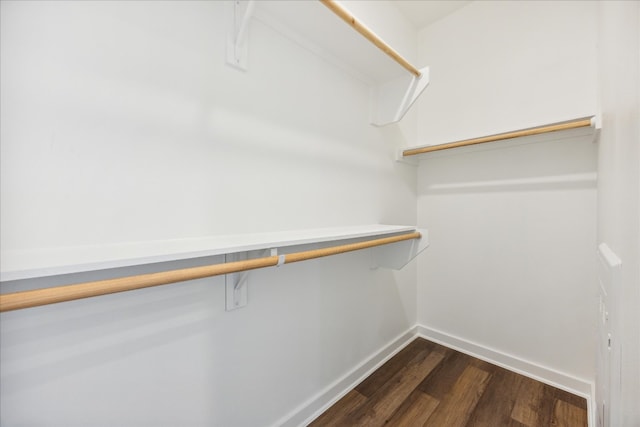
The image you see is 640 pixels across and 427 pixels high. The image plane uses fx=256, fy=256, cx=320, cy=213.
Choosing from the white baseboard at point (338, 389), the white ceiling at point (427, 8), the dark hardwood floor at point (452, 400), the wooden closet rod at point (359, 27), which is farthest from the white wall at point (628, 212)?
the white ceiling at point (427, 8)

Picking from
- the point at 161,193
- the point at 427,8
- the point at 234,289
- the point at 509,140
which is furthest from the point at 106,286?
the point at 427,8

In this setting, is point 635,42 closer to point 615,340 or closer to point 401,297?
point 615,340

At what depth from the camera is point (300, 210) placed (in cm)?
115

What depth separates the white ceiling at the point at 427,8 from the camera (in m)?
1.70

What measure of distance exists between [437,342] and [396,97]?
1705 mm

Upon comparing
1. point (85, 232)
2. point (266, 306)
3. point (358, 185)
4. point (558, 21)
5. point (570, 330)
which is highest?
point (558, 21)

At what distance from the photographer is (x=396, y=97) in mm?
1438

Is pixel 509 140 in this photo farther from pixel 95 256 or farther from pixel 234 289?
pixel 95 256

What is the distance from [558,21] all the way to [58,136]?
2279 millimetres

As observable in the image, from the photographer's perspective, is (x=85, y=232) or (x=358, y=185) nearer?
(x=85, y=232)

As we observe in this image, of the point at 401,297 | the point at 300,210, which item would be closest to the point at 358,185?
the point at 300,210

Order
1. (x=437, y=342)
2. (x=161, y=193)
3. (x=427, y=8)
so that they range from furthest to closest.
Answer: (x=437, y=342) < (x=427, y=8) < (x=161, y=193)

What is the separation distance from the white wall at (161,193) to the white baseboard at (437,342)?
0.05 meters

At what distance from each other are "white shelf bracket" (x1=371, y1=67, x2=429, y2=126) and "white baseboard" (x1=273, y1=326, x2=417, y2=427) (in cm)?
142
